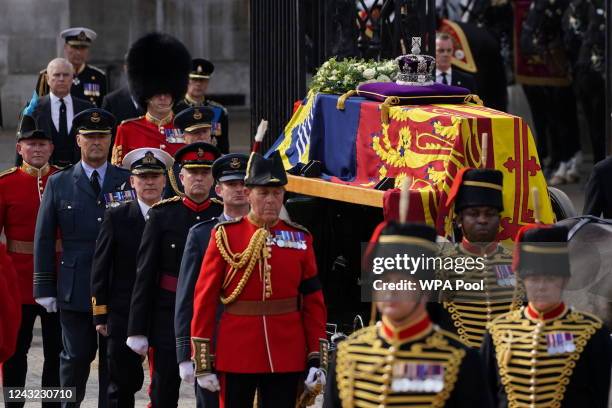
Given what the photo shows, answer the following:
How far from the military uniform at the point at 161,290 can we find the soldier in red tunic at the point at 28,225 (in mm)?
1244

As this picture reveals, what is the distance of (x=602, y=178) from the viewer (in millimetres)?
10211

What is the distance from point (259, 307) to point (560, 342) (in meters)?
1.81

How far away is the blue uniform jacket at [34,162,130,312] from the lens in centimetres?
995

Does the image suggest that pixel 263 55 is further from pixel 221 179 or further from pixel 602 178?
pixel 221 179

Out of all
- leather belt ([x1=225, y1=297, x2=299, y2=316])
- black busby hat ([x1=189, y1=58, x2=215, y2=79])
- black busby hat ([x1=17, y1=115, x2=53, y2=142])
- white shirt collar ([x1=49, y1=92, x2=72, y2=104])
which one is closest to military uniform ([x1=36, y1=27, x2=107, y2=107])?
black busby hat ([x1=189, y1=58, x2=215, y2=79])

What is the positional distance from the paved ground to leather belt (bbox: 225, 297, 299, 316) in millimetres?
2175

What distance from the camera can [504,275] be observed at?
25.6ft

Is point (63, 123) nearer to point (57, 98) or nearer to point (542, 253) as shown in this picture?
point (57, 98)

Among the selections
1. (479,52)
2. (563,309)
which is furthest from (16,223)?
(479,52)

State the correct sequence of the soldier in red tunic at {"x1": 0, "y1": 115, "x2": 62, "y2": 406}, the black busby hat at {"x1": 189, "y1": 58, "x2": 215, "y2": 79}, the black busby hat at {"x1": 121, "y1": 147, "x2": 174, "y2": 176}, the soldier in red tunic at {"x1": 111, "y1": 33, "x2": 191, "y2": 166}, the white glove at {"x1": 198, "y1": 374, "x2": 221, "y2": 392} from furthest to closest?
the black busby hat at {"x1": 189, "y1": 58, "x2": 215, "y2": 79}
the soldier in red tunic at {"x1": 111, "y1": 33, "x2": 191, "y2": 166}
the soldier in red tunic at {"x1": 0, "y1": 115, "x2": 62, "y2": 406}
the black busby hat at {"x1": 121, "y1": 147, "x2": 174, "y2": 176}
the white glove at {"x1": 198, "y1": 374, "x2": 221, "y2": 392}

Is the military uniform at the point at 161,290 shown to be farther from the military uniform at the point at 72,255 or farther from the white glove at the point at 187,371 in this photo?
the military uniform at the point at 72,255

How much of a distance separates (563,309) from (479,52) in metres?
11.7

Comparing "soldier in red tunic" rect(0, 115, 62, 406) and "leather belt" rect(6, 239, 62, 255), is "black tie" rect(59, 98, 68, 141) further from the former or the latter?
"leather belt" rect(6, 239, 62, 255)

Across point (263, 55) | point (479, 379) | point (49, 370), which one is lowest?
point (49, 370)
